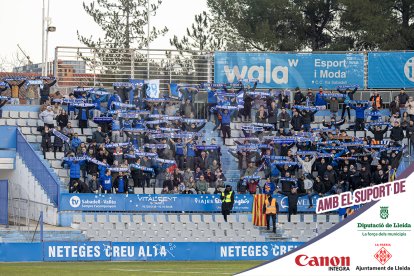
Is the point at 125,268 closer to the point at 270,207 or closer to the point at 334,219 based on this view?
the point at 270,207

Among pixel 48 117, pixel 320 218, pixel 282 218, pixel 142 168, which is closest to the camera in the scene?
pixel 282 218

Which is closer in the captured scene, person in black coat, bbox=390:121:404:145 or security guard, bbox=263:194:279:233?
security guard, bbox=263:194:279:233

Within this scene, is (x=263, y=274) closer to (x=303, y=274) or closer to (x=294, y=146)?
(x=303, y=274)

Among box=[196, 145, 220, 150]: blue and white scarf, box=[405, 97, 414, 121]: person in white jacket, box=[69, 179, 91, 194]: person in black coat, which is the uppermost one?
box=[405, 97, 414, 121]: person in white jacket

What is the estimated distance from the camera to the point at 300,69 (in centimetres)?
4741

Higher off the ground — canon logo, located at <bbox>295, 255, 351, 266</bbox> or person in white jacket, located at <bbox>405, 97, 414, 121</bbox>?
person in white jacket, located at <bbox>405, 97, 414, 121</bbox>

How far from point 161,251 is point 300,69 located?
1843cm

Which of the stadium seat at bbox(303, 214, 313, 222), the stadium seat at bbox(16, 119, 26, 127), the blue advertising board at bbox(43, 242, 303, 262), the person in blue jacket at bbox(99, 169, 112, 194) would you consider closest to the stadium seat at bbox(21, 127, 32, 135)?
the stadium seat at bbox(16, 119, 26, 127)

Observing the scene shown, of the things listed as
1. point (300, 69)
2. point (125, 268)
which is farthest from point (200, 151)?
point (125, 268)

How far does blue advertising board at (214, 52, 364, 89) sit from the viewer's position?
4703 centimetres

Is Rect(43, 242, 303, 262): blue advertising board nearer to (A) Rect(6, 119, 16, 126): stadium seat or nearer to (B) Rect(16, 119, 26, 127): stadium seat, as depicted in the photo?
(B) Rect(16, 119, 26, 127): stadium seat

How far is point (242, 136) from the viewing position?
43125 mm

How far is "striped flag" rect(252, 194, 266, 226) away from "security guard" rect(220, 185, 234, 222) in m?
0.94

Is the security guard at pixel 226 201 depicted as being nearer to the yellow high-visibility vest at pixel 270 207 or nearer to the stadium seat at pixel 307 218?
the yellow high-visibility vest at pixel 270 207
